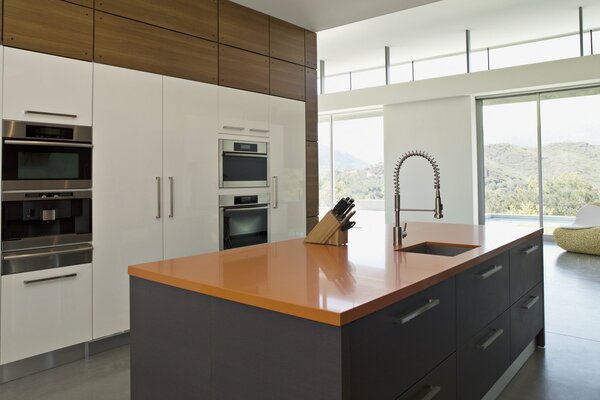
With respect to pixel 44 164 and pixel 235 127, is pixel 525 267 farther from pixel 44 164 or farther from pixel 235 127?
pixel 44 164

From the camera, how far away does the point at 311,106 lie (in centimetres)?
511

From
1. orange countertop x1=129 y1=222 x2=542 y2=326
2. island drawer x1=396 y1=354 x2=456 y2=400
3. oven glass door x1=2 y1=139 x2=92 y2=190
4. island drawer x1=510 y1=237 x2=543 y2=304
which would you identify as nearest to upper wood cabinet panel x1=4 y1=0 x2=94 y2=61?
oven glass door x1=2 y1=139 x2=92 y2=190

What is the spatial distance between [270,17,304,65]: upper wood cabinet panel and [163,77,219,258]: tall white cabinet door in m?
1.04

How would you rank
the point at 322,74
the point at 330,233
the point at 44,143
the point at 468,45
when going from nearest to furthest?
the point at 330,233
the point at 44,143
the point at 468,45
the point at 322,74

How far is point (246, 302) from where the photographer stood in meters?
1.37

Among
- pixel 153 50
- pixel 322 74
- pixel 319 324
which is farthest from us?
pixel 322 74

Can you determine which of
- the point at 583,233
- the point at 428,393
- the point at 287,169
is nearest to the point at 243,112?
the point at 287,169

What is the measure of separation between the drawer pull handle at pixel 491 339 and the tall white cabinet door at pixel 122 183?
2492mm

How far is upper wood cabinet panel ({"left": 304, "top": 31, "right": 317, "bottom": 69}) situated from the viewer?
5097 mm

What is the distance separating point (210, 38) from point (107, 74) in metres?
1.11

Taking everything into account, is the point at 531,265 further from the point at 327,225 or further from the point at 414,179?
the point at 414,179

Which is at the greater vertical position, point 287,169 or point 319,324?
point 287,169

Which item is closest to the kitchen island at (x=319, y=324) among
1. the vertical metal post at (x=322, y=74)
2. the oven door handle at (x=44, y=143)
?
the oven door handle at (x=44, y=143)

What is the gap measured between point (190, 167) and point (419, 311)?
108 inches
